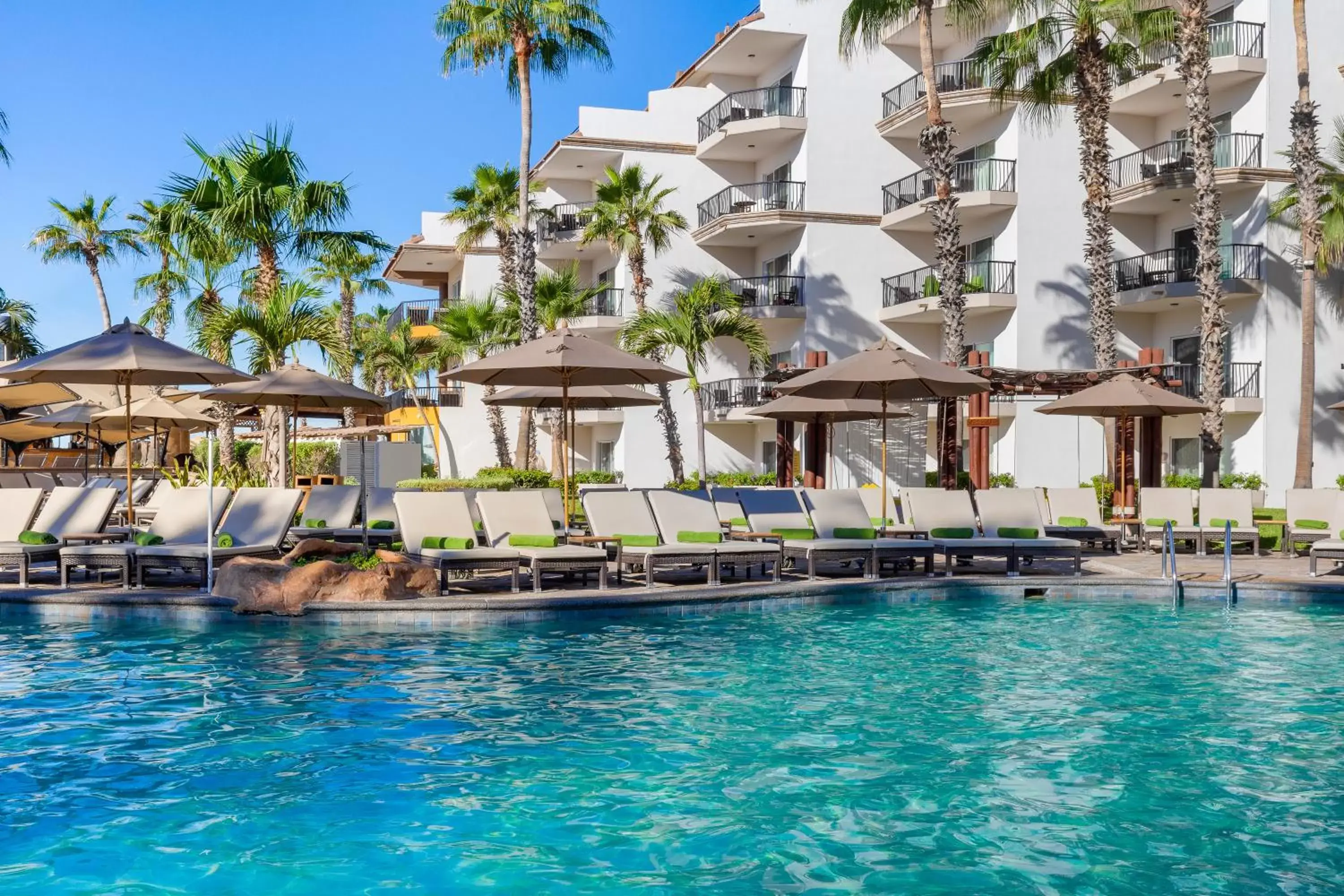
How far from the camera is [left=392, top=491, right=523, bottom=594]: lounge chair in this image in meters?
11.6

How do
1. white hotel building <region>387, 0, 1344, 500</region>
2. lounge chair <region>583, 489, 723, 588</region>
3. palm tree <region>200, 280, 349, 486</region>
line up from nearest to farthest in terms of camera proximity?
lounge chair <region>583, 489, 723, 588</region> → palm tree <region>200, 280, 349, 486</region> → white hotel building <region>387, 0, 1344, 500</region>

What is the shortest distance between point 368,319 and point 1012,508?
171 ft

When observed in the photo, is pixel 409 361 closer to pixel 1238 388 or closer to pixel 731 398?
pixel 731 398

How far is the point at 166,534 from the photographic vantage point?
488 inches

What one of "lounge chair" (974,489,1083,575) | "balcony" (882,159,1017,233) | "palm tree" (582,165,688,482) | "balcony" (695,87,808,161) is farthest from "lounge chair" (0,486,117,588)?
"balcony" (695,87,808,161)

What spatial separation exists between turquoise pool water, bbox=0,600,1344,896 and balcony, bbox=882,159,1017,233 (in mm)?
24807

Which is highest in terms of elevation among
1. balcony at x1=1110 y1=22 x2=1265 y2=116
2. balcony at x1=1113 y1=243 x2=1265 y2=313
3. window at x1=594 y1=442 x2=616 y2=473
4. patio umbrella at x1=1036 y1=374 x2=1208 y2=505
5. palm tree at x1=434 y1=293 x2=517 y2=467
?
balcony at x1=1110 y1=22 x2=1265 y2=116

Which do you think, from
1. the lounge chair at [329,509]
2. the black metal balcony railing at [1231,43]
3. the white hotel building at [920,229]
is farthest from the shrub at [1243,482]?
the lounge chair at [329,509]

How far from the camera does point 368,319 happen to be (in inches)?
2426

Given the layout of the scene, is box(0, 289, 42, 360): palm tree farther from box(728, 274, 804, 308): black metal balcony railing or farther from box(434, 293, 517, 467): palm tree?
box(728, 274, 804, 308): black metal balcony railing

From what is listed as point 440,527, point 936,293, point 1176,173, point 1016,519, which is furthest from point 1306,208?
point 440,527

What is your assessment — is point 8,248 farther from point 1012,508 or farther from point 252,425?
point 1012,508

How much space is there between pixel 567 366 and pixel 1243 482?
2315 cm

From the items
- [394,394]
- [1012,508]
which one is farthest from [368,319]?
[1012,508]
